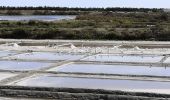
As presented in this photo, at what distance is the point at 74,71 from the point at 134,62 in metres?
1.78

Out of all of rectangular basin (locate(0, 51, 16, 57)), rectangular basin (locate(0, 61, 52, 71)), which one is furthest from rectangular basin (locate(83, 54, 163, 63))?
rectangular basin (locate(0, 51, 16, 57))

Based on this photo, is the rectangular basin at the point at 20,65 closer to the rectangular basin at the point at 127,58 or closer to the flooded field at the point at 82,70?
the flooded field at the point at 82,70

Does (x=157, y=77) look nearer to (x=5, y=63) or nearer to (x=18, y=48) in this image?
(x=5, y=63)

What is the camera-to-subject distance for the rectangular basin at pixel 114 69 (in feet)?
29.1

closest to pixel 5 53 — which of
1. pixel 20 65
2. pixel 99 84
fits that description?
pixel 20 65

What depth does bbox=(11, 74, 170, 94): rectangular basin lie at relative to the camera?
7.19m

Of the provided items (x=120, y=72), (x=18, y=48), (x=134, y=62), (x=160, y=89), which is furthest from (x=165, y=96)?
(x=18, y=48)

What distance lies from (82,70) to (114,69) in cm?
72

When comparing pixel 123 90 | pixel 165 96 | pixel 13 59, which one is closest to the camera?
pixel 165 96

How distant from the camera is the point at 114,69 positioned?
9.43 metres

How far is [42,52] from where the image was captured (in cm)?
1298

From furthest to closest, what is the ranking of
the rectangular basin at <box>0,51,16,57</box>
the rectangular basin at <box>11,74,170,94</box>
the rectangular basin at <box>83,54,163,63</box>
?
1. the rectangular basin at <box>0,51,16,57</box>
2. the rectangular basin at <box>83,54,163,63</box>
3. the rectangular basin at <box>11,74,170,94</box>

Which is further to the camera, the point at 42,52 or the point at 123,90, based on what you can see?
the point at 42,52

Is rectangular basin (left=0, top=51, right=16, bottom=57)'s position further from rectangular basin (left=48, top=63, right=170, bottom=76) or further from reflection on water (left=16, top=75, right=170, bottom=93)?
reflection on water (left=16, top=75, right=170, bottom=93)
